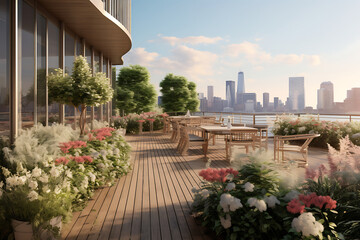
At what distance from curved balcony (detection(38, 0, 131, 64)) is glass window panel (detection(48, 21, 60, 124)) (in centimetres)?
36

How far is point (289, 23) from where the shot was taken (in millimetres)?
13758

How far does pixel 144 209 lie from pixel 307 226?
200 cm

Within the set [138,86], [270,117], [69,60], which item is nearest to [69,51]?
[69,60]

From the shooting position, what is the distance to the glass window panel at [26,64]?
427 centimetres

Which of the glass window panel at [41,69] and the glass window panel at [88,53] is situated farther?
the glass window panel at [88,53]

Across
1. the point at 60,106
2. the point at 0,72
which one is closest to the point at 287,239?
the point at 0,72

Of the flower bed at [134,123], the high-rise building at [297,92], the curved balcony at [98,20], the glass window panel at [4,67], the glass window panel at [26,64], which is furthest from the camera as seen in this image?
the high-rise building at [297,92]

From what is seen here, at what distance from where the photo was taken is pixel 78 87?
5094mm

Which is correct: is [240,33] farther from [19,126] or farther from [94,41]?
[19,126]

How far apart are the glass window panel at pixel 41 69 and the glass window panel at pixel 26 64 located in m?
0.28

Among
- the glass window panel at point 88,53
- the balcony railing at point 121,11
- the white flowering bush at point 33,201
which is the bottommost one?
the white flowering bush at point 33,201

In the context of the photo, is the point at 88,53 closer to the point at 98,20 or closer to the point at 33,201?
the point at 98,20

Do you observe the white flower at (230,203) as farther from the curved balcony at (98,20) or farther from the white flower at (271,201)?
the curved balcony at (98,20)

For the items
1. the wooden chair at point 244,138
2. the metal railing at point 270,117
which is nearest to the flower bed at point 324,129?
the metal railing at point 270,117
